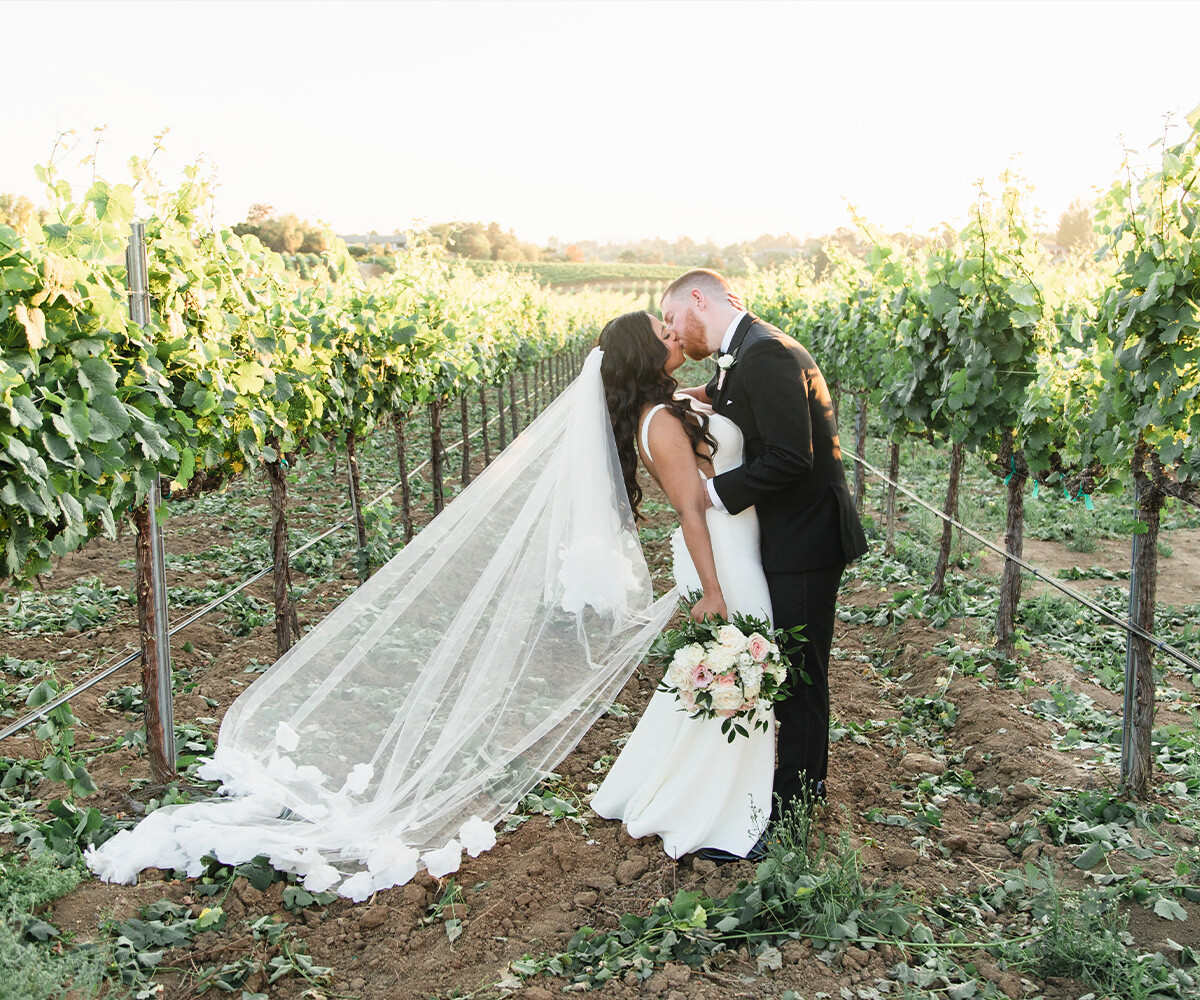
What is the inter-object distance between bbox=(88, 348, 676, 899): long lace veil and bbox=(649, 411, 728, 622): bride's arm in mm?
352

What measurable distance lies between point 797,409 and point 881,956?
1.73 meters

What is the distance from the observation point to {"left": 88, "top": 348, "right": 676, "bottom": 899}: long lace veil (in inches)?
127

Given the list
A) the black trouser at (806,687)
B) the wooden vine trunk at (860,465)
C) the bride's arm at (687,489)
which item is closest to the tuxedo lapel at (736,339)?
the bride's arm at (687,489)

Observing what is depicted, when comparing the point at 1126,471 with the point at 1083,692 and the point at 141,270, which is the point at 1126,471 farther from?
the point at 141,270

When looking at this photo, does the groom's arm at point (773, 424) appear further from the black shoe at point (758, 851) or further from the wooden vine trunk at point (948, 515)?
the wooden vine trunk at point (948, 515)

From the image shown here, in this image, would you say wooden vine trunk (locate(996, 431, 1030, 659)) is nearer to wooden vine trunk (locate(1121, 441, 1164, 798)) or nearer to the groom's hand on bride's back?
wooden vine trunk (locate(1121, 441, 1164, 798))

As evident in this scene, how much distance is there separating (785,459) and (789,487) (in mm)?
179

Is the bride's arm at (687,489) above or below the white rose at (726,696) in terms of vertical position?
above

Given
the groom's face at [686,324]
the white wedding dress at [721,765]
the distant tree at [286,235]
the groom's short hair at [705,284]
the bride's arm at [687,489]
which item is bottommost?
the white wedding dress at [721,765]

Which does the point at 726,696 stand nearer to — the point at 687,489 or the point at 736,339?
the point at 687,489

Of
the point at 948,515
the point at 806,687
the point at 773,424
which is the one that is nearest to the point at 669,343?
the point at 773,424

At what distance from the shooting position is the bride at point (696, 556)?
3361 millimetres

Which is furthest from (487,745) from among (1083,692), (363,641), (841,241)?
(841,241)

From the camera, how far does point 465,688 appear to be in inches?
139
